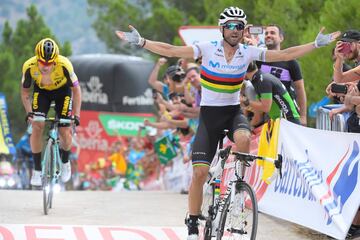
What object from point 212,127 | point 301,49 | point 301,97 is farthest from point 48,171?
point 301,49

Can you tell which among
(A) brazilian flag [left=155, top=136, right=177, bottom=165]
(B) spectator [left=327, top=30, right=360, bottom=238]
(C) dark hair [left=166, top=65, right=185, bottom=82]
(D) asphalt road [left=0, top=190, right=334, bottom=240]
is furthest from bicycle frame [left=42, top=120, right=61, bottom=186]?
(A) brazilian flag [left=155, top=136, right=177, bottom=165]

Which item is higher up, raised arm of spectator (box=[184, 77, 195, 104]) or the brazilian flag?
raised arm of spectator (box=[184, 77, 195, 104])

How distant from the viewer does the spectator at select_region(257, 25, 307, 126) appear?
11398mm

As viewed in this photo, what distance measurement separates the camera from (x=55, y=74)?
1211 centimetres

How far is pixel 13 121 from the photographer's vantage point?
142ft

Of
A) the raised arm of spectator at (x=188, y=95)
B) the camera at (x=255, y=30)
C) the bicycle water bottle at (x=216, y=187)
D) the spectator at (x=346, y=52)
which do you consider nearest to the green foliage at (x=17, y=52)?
the raised arm of spectator at (x=188, y=95)

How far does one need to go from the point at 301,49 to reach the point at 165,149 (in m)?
10.2

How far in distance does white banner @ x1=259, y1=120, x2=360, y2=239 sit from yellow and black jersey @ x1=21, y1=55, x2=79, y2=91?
2.90m

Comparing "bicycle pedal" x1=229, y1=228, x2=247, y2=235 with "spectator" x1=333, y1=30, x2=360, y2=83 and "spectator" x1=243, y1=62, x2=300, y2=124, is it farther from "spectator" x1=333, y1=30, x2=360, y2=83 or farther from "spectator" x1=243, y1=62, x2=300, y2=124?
"spectator" x1=243, y1=62, x2=300, y2=124

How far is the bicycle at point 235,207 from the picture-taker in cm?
799

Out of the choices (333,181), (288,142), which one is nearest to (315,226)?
(333,181)

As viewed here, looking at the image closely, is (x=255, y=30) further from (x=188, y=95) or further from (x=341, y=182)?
(x=188, y=95)

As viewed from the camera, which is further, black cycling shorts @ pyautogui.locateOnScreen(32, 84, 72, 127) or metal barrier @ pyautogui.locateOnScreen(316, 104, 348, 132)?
black cycling shorts @ pyautogui.locateOnScreen(32, 84, 72, 127)

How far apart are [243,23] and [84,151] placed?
35573 mm
